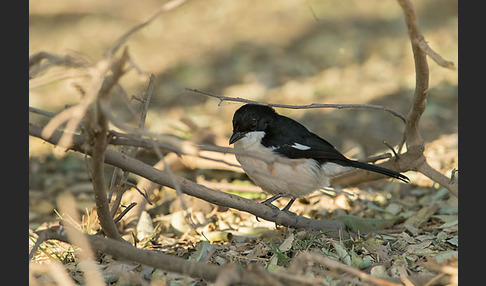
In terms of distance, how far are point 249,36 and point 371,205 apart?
211 inches

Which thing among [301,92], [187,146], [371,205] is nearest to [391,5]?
[301,92]

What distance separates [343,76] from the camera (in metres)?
8.02

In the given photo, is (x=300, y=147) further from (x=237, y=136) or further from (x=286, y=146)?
(x=237, y=136)

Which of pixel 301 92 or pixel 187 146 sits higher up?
pixel 301 92

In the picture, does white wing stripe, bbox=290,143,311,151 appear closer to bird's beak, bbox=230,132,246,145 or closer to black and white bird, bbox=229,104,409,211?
black and white bird, bbox=229,104,409,211

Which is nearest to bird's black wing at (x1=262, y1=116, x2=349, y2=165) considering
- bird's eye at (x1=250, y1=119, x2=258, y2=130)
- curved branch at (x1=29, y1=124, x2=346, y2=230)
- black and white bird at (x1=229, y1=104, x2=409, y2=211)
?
black and white bird at (x1=229, y1=104, x2=409, y2=211)

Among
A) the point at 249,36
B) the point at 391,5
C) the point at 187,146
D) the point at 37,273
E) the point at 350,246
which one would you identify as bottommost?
the point at 37,273

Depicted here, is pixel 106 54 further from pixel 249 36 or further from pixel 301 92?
pixel 249 36

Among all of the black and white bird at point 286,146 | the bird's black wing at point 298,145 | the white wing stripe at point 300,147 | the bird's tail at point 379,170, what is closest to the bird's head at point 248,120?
the black and white bird at point 286,146

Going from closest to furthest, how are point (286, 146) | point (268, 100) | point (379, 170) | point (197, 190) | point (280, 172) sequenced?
1. point (197, 190)
2. point (379, 170)
3. point (280, 172)
4. point (286, 146)
5. point (268, 100)

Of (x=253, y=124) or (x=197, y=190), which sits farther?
(x=253, y=124)

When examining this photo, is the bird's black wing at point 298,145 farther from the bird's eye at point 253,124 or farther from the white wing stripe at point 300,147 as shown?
the bird's eye at point 253,124

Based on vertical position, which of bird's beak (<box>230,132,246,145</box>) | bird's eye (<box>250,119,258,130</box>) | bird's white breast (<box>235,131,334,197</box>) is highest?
bird's eye (<box>250,119,258,130</box>)

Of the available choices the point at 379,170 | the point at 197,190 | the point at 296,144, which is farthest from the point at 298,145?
the point at 197,190
